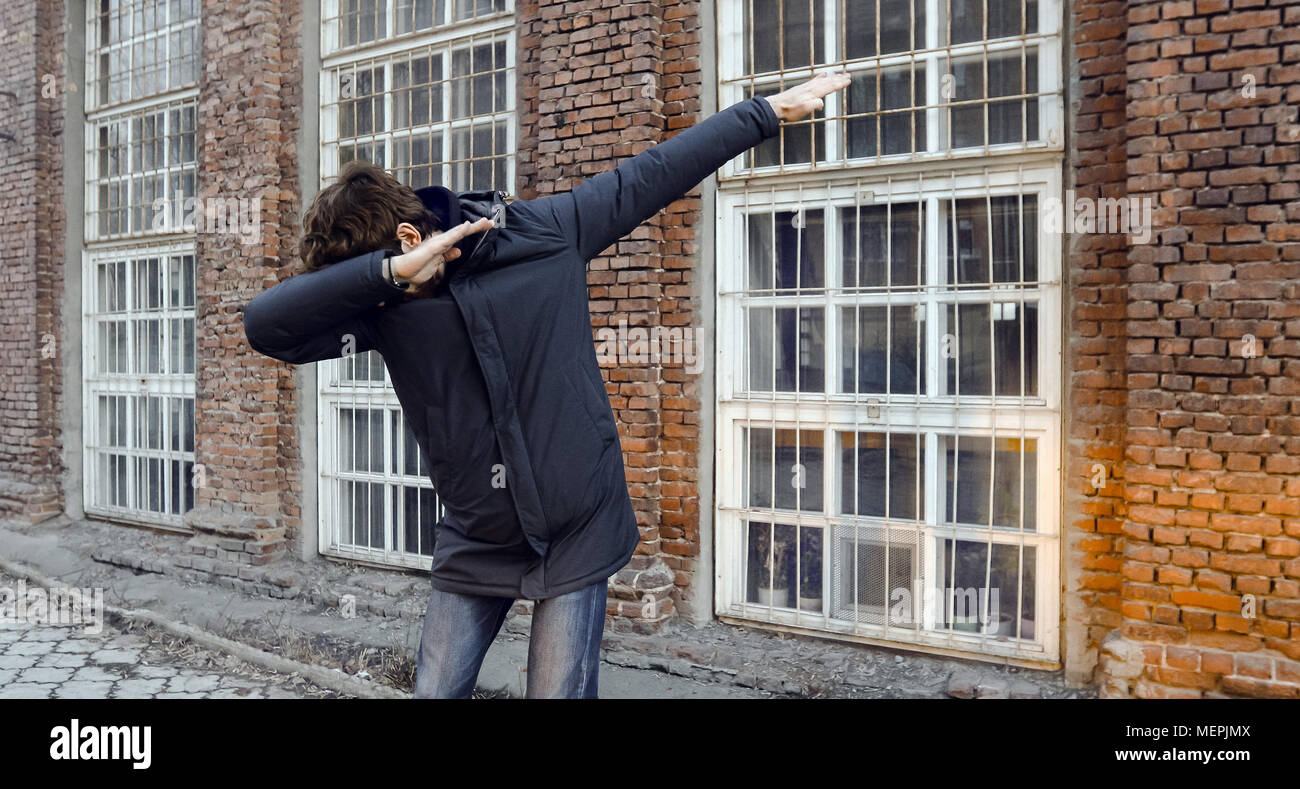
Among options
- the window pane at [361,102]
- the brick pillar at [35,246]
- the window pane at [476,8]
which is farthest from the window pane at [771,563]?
the brick pillar at [35,246]

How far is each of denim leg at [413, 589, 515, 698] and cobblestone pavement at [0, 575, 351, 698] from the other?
2.55 m

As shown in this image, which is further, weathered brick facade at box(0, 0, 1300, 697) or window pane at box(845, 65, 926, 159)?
window pane at box(845, 65, 926, 159)

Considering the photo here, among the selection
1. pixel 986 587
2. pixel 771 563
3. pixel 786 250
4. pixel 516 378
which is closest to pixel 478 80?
pixel 786 250

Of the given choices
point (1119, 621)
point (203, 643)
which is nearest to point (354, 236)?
point (1119, 621)

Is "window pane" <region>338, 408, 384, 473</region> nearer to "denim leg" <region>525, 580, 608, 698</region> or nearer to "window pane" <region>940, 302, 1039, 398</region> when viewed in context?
"window pane" <region>940, 302, 1039, 398</region>

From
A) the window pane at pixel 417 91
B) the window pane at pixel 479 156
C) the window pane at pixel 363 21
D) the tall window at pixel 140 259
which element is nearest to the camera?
the window pane at pixel 479 156

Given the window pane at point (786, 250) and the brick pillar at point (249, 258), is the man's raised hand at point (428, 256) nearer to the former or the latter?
the window pane at point (786, 250)

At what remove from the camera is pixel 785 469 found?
4.74 meters

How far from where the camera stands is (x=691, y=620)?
4895mm

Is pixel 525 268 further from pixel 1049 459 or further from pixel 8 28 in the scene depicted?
pixel 8 28

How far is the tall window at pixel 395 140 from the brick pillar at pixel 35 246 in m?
3.36

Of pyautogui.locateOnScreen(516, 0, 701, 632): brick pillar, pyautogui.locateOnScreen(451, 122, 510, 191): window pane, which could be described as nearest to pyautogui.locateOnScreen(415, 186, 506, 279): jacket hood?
A: pyautogui.locateOnScreen(516, 0, 701, 632): brick pillar

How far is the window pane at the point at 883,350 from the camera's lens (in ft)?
14.3

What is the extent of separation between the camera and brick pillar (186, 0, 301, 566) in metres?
6.42
